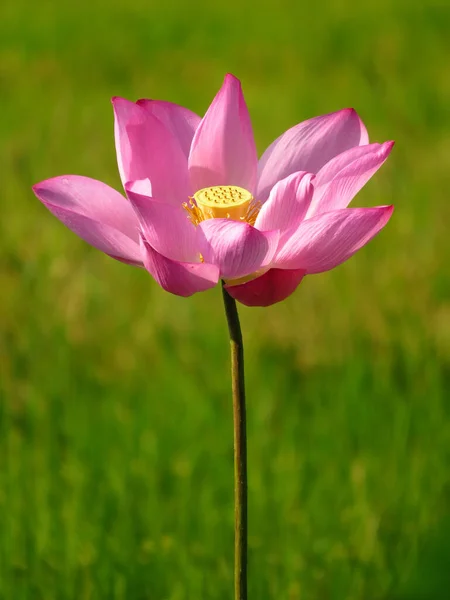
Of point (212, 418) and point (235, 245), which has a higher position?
point (235, 245)

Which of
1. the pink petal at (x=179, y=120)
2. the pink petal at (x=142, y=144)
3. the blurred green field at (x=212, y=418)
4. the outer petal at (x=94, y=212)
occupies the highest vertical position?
the pink petal at (x=179, y=120)

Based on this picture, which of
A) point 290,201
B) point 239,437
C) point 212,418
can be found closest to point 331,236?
point 290,201

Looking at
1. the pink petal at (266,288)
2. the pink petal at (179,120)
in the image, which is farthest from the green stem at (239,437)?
the pink petal at (179,120)

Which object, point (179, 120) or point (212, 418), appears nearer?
point (179, 120)

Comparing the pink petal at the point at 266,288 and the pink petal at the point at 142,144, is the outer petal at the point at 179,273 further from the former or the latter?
the pink petal at the point at 142,144

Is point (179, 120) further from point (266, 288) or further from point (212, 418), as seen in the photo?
point (212, 418)

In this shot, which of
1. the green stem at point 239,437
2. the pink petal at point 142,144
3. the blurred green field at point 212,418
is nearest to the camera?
the green stem at point 239,437
